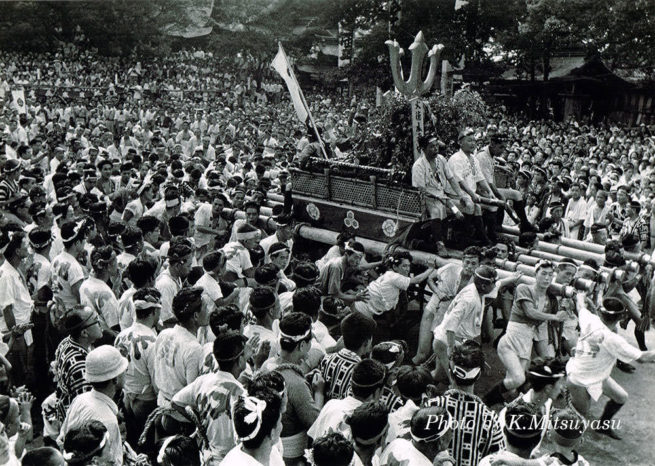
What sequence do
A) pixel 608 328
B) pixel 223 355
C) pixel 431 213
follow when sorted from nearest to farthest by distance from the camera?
pixel 223 355 < pixel 608 328 < pixel 431 213

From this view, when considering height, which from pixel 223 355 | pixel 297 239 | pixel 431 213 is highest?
pixel 223 355

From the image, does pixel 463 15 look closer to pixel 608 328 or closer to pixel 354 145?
pixel 354 145

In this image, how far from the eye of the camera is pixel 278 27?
105 ft

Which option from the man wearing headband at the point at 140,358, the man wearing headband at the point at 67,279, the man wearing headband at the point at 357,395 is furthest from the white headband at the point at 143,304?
the man wearing headband at the point at 357,395

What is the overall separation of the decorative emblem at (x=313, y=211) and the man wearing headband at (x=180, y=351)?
14.5 feet

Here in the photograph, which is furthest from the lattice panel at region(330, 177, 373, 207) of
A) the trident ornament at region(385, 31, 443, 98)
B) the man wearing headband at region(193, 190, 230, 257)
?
the man wearing headband at region(193, 190, 230, 257)

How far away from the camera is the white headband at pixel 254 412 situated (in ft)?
9.40

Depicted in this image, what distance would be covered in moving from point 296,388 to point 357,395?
46cm

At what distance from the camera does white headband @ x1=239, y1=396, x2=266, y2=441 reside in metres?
2.87

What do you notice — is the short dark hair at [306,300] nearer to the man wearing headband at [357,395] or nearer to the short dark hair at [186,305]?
the short dark hair at [186,305]

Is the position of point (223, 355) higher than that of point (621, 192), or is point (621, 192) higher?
point (223, 355)

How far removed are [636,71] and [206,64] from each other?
21.7 m

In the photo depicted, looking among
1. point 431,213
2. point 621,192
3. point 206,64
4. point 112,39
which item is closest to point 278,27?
point 206,64

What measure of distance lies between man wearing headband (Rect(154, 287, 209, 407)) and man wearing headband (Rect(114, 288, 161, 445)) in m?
0.17
